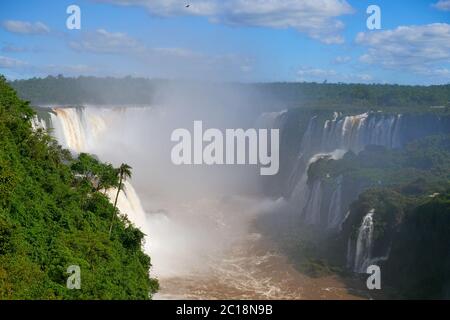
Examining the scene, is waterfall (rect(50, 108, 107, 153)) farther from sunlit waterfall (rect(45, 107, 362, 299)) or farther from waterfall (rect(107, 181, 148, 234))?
waterfall (rect(107, 181, 148, 234))

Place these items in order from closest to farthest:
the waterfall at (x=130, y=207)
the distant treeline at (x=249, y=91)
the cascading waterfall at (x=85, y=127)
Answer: the waterfall at (x=130, y=207) < the cascading waterfall at (x=85, y=127) < the distant treeline at (x=249, y=91)

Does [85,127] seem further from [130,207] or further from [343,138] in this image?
[343,138]

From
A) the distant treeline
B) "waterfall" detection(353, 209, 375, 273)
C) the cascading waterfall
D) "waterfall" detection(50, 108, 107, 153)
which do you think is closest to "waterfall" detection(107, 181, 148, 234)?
the cascading waterfall

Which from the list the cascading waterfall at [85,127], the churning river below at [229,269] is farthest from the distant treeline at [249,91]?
the churning river below at [229,269]

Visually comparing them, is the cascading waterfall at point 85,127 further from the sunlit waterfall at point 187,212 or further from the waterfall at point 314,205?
the waterfall at point 314,205

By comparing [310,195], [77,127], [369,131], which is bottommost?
[310,195]

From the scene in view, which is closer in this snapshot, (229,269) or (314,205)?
(229,269)

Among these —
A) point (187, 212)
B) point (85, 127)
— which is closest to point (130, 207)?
point (187, 212)

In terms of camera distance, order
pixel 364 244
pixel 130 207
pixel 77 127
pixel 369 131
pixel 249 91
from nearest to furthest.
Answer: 1. pixel 364 244
2. pixel 130 207
3. pixel 369 131
4. pixel 77 127
5. pixel 249 91
